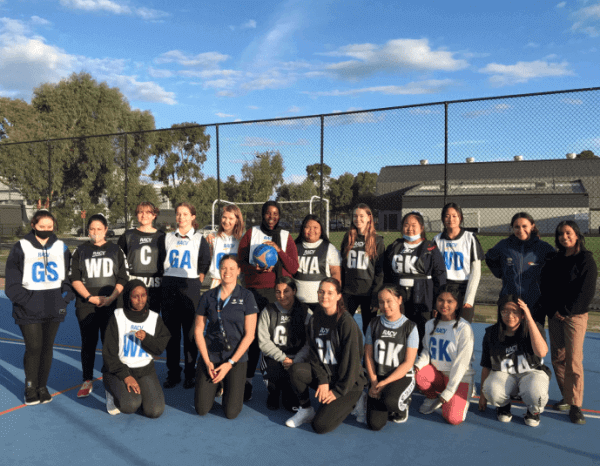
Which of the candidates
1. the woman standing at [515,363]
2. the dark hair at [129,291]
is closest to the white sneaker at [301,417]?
the woman standing at [515,363]

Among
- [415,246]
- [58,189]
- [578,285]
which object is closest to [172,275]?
[415,246]

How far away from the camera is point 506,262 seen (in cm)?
413

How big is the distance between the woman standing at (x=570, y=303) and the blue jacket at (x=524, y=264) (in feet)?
0.41

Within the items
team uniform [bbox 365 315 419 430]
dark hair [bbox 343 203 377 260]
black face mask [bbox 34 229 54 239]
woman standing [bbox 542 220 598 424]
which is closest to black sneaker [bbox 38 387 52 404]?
black face mask [bbox 34 229 54 239]

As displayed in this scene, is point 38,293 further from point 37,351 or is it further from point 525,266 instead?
point 525,266

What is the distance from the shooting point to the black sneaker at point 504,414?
3738 mm

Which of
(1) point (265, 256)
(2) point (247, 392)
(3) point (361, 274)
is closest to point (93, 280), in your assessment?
(1) point (265, 256)

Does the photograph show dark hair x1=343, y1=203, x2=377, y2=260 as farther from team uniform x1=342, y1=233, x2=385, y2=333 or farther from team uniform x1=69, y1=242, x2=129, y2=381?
team uniform x1=69, y1=242, x2=129, y2=381

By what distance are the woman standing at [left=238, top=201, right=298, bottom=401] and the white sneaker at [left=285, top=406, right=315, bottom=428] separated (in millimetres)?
812

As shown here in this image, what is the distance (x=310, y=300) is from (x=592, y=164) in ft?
156

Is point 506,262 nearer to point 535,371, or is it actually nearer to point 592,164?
point 535,371

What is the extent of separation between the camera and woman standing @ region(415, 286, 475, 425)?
3.76 meters

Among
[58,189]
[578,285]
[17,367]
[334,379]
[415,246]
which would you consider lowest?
[17,367]

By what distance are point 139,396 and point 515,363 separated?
3152 mm
